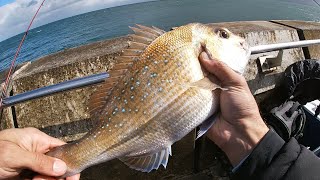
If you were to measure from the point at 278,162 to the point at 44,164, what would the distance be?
1.68 meters

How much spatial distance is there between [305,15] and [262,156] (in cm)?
2967

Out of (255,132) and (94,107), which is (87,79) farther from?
(255,132)

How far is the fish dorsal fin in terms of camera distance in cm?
220

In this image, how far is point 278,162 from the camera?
2.23 meters

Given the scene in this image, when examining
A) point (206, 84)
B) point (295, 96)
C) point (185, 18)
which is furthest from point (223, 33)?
point (185, 18)

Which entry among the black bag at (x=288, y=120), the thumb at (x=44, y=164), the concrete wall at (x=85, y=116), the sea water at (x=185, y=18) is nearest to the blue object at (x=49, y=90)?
the concrete wall at (x=85, y=116)

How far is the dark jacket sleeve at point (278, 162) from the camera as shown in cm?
219

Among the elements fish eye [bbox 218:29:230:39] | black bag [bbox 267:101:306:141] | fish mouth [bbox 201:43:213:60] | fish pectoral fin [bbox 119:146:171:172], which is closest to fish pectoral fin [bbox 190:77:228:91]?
fish mouth [bbox 201:43:213:60]

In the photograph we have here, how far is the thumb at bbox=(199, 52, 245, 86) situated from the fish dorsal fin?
0.41 meters

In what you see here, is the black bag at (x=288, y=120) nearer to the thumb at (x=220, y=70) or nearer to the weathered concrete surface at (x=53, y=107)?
the thumb at (x=220, y=70)

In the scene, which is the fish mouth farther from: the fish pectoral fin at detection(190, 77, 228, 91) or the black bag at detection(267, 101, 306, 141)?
the black bag at detection(267, 101, 306, 141)

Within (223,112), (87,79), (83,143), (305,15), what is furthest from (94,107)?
(305,15)

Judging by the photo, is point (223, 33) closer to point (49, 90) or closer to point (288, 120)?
point (49, 90)

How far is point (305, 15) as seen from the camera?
27.9 meters
